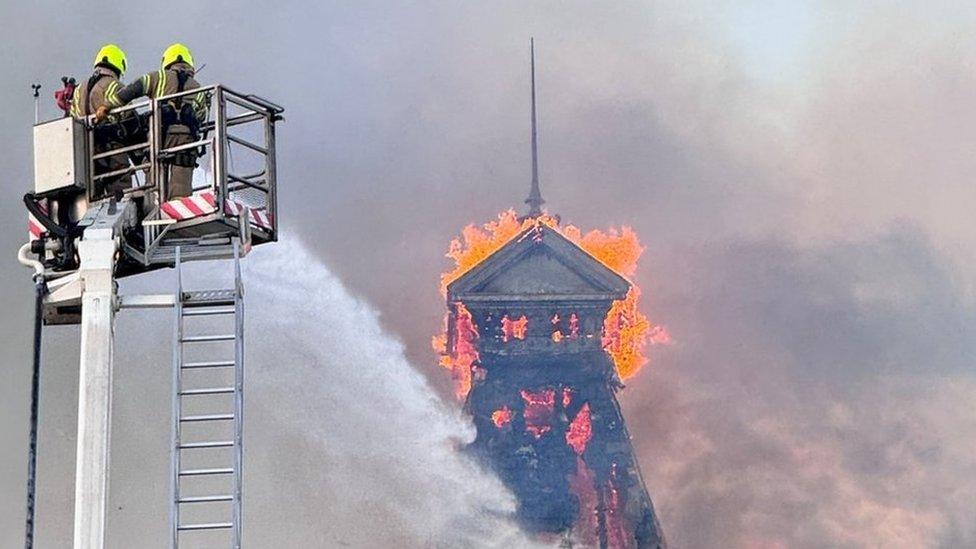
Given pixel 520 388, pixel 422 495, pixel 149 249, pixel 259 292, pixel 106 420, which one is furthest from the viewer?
pixel 520 388

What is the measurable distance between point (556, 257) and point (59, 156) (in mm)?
11075

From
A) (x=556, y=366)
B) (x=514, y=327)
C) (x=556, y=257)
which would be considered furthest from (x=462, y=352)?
(x=556, y=257)

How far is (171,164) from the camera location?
9867mm

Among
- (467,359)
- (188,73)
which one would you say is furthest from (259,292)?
(188,73)

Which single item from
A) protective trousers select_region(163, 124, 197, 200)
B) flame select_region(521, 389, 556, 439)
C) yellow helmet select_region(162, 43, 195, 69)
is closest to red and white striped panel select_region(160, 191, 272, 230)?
protective trousers select_region(163, 124, 197, 200)

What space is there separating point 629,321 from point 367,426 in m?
4.02

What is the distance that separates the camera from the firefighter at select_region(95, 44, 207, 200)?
9.88m

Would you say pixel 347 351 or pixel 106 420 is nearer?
pixel 106 420

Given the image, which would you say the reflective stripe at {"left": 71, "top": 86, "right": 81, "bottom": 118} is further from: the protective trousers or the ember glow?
the ember glow

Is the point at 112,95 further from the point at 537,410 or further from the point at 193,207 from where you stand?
the point at 537,410

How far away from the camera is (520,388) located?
2041 cm

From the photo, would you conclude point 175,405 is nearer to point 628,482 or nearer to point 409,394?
point 409,394

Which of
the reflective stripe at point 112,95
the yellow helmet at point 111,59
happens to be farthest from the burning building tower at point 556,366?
the reflective stripe at point 112,95

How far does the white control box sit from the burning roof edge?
1014 centimetres
